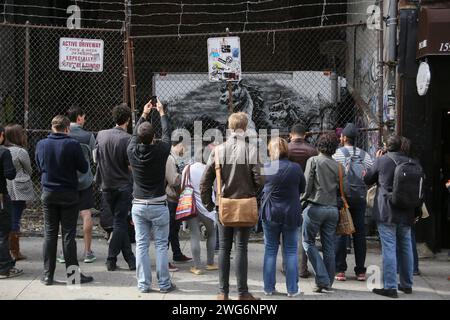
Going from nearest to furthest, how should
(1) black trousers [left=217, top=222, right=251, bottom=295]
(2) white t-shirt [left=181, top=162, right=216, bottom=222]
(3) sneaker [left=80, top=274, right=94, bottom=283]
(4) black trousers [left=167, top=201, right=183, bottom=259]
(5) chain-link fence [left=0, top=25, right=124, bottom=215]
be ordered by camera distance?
1. (1) black trousers [left=217, top=222, right=251, bottom=295]
2. (3) sneaker [left=80, top=274, right=94, bottom=283]
3. (2) white t-shirt [left=181, top=162, right=216, bottom=222]
4. (4) black trousers [left=167, top=201, right=183, bottom=259]
5. (5) chain-link fence [left=0, top=25, right=124, bottom=215]

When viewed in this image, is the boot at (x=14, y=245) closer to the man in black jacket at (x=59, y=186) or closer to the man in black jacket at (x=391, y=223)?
the man in black jacket at (x=59, y=186)

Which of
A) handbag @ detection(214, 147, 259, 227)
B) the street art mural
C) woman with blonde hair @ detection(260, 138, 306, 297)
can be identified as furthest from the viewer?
the street art mural

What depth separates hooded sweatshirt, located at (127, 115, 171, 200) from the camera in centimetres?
591

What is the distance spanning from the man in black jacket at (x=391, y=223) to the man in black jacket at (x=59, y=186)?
3.15 metres

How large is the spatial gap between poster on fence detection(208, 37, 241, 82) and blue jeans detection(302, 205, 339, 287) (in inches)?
111

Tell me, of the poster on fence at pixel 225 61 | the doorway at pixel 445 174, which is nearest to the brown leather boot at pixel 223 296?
the poster on fence at pixel 225 61

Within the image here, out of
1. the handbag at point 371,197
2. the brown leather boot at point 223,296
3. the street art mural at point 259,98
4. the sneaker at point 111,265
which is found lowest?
the brown leather boot at point 223,296

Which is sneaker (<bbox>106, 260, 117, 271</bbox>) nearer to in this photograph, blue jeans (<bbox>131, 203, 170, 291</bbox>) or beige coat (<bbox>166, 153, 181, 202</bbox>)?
blue jeans (<bbox>131, 203, 170, 291</bbox>)

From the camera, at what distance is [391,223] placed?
241 inches

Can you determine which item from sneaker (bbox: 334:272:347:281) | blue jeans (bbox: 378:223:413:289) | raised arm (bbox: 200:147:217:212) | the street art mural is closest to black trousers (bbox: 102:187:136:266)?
raised arm (bbox: 200:147:217:212)

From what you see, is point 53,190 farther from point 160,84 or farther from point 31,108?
point 31,108

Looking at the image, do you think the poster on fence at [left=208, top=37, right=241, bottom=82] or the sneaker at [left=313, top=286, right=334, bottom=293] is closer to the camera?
the sneaker at [left=313, top=286, right=334, bottom=293]

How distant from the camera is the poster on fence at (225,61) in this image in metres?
8.31
